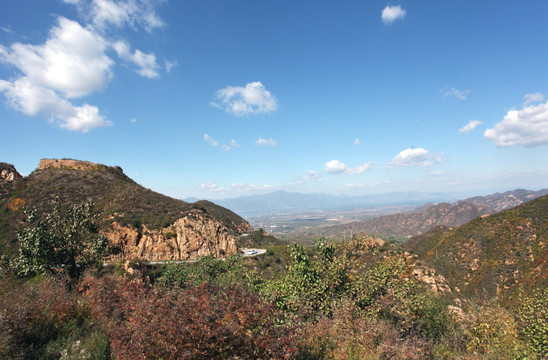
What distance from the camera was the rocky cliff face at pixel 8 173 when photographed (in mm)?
49625

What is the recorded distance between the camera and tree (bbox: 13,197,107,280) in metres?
14.6

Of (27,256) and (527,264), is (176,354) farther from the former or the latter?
(527,264)

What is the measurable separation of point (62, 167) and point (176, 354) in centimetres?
7145

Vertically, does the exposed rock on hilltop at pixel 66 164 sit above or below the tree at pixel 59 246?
above

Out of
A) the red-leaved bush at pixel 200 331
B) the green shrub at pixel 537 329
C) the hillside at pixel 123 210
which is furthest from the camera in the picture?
the hillside at pixel 123 210

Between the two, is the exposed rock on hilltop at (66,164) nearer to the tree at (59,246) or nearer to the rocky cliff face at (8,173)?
the rocky cliff face at (8,173)

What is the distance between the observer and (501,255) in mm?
44438

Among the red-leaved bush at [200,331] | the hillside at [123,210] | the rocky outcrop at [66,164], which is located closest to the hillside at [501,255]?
the red-leaved bush at [200,331]

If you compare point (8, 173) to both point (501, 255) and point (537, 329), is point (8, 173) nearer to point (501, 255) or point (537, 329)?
point (537, 329)

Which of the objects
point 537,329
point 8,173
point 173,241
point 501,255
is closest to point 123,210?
point 173,241

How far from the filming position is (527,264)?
3919 centimetres

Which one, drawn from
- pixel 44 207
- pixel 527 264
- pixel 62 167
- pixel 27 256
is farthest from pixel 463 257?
pixel 62 167

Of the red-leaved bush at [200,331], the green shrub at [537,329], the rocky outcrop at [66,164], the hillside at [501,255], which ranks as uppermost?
the rocky outcrop at [66,164]

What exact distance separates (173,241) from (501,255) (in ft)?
193
